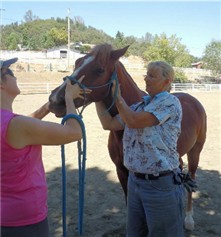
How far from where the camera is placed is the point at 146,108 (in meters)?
2.24

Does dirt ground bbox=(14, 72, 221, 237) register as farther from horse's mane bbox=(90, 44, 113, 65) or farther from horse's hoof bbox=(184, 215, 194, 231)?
horse's mane bbox=(90, 44, 113, 65)

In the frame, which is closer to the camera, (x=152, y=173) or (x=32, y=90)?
(x=152, y=173)

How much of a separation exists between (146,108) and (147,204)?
0.73 metres

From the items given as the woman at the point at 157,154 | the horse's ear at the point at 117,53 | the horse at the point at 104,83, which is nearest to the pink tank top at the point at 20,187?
the horse at the point at 104,83

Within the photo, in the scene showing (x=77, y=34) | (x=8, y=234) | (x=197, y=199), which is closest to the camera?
(x=8, y=234)

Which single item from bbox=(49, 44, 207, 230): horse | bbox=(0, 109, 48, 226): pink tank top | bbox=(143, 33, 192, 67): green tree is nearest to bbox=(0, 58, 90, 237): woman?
bbox=(0, 109, 48, 226): pink tank top

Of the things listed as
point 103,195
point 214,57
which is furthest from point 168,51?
point 103,195

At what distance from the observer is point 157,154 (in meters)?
2.26

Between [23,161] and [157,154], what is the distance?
1.00 meters

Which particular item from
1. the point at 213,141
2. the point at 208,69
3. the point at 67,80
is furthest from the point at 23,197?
the point at 208,69

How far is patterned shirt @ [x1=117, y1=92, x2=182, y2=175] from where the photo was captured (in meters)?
2.22

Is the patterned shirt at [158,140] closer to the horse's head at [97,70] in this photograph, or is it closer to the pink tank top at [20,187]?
the horse's head at [97,70]

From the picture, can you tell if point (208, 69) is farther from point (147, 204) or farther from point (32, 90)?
point (147, 204)

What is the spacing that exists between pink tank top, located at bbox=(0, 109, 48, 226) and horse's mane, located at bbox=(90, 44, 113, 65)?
3.39ft
